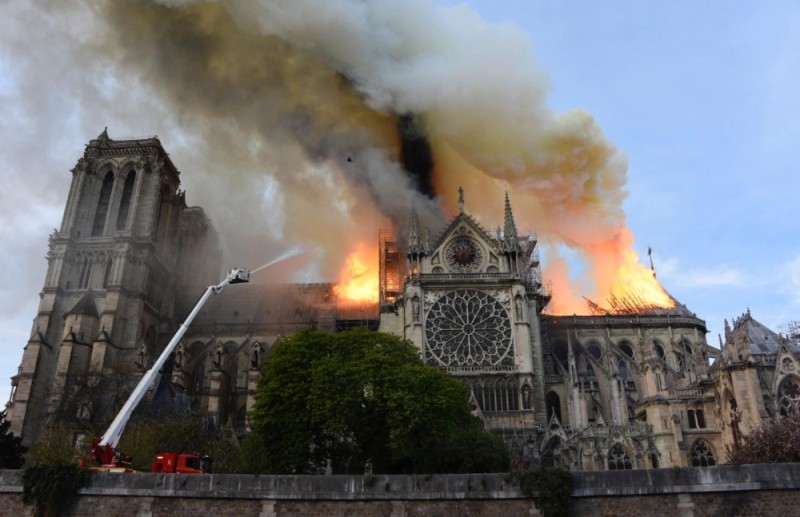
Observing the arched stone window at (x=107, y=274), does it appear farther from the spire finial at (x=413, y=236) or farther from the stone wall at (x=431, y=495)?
the stone wall at (x=431, y=495)

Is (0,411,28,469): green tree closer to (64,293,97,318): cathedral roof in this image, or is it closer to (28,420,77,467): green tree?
(28,420,77,467): green tree

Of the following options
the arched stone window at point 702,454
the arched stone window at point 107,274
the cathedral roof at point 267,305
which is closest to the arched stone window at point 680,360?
the arched stone window at point 702,454

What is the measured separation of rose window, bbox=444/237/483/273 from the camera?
47938 mm

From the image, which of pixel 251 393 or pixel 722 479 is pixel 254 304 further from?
pixel 722 479

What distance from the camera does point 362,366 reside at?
29.2m

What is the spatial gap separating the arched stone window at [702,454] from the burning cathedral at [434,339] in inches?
3.0

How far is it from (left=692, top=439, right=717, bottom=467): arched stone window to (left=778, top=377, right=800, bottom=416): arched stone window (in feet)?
18.6

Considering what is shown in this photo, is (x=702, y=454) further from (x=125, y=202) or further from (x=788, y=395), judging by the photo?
(x=125, y=202)

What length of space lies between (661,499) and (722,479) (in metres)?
1.93

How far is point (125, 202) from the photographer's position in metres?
60.4

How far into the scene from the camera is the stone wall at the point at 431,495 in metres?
18.9

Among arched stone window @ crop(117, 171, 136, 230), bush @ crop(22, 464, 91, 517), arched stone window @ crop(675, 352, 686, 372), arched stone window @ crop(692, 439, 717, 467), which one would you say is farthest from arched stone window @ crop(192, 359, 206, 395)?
arched stone window @ crop(675, 352, 686, 372)

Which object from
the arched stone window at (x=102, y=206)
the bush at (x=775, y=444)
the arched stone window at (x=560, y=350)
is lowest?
the bush at (x=775, y=444)

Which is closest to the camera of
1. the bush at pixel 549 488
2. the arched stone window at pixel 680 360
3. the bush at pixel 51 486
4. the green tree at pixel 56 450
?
the bush at pixel 549 488
